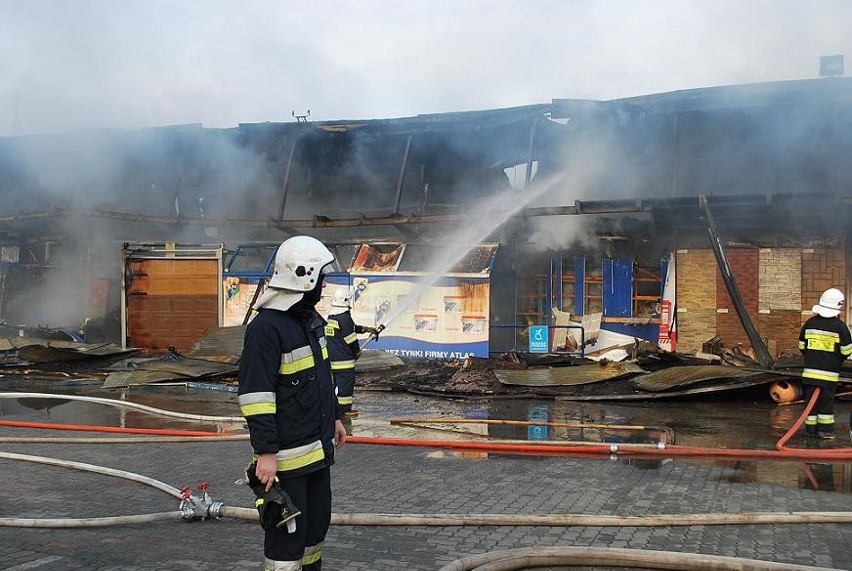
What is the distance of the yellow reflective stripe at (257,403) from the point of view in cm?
292

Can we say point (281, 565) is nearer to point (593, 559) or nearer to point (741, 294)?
point (593, 559)

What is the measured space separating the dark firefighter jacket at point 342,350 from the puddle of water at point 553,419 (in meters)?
0.66

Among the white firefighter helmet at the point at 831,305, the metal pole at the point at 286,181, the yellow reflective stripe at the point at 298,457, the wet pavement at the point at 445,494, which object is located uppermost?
the metal pole at the point at 286,181

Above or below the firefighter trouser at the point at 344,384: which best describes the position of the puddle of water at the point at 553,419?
below

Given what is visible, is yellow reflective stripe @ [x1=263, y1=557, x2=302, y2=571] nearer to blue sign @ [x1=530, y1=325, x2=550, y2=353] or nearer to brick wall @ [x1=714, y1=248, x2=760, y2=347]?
blue sign @ [x1=530, y1=325, x2=550, y2=353]

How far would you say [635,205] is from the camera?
13.1m

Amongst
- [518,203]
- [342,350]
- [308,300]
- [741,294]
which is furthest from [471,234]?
[308,300]

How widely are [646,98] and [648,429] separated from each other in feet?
28.0

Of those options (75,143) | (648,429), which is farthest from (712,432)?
(75,143)

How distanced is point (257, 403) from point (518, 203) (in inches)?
484

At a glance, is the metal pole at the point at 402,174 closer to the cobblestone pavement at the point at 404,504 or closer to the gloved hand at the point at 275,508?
the cobblestone pavement at the point at 404,504

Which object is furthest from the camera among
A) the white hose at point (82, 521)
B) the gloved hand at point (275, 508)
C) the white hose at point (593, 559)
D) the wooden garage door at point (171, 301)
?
the wooden garage door at point (171, 301)

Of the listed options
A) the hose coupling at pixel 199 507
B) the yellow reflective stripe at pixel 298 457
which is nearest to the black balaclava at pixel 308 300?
the yellow reflective stripe at pixel 298 457

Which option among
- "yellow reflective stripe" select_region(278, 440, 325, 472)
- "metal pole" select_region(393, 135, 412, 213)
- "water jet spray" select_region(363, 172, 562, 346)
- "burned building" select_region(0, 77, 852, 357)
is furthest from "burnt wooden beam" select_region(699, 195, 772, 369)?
"yellow reflective stripe" select_region(278, 440, 325, 472)
